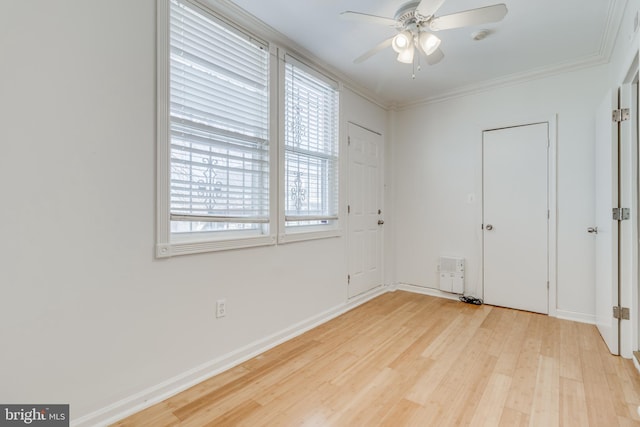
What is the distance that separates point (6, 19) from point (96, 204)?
2.85 feet

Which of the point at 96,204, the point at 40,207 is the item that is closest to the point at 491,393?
the point at 96,204

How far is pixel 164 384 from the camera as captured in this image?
1840 mm

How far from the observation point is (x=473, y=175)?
3.70 metres

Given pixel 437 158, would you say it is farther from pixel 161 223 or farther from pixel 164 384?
pixel 164 384

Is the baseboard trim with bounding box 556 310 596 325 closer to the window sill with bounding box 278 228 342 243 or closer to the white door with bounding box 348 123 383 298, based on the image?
the white door with bounding box 348 123 383 298

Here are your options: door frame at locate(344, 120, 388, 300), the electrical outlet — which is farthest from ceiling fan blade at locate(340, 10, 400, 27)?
the electrical outlet

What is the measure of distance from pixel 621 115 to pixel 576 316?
6.45 ft

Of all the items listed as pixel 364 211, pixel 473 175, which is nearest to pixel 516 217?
pixel 473 175

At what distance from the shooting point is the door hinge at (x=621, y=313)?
2.26 metres

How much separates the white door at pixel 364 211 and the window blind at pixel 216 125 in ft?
4.52

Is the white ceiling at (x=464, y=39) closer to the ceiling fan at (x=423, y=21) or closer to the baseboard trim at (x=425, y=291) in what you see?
the ceiling fan at (x=423, y=21)
